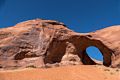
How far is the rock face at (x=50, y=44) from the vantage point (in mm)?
35625

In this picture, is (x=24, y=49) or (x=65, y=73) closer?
(x=65, y=73)

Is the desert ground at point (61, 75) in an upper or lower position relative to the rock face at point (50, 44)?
lower

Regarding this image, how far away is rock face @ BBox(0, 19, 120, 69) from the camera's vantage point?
35.6 metres

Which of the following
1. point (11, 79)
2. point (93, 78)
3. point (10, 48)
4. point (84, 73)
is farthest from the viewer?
point (10, 48)

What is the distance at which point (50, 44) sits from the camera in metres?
38.1

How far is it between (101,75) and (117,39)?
1477 cm

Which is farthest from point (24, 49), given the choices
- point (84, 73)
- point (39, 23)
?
point (84, 73)

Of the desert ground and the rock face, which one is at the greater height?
the rock face

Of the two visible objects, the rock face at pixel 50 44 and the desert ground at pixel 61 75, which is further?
the rock face at pixel 50 44

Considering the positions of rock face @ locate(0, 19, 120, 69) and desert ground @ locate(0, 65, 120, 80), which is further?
rock face @ locate(0, 19, 120, 69)

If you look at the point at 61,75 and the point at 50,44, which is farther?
the point at 50,44

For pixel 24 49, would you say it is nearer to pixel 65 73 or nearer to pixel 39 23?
pixel 39 23

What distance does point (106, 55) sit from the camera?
38188 millimetres

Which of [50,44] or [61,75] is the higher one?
[50,44]
